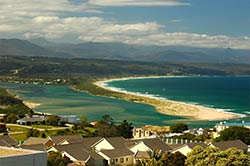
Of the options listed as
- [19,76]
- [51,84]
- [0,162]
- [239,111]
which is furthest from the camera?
[19,76]

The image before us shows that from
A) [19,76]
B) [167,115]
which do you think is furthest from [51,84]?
[167,115]

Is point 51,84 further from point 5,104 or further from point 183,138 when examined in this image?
point 183,138

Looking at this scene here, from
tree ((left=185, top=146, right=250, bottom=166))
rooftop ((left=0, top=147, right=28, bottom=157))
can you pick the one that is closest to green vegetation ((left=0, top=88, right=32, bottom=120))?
tree ((left=185, top=146, right=250, bottom=166))

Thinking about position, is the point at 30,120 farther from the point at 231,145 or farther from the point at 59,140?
the point at 231,145

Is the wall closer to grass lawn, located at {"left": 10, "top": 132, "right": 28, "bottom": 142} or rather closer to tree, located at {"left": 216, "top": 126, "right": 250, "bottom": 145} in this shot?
tree, located at {"left": 216, "top": 126, "right": 250, "bottom": 145}

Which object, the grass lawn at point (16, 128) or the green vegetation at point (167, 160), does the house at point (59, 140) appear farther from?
the grass lawn at point (16, 128)

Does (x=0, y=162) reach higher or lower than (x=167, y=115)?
higher

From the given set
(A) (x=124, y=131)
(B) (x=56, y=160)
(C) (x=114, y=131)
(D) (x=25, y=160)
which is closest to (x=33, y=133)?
(C) (x=114, y=131)
